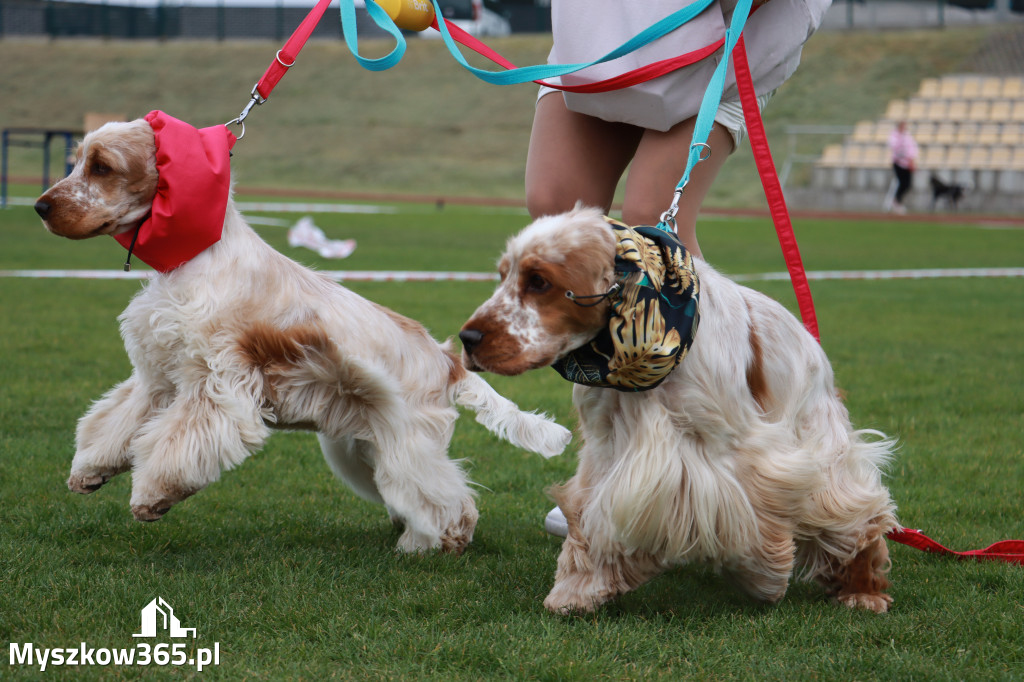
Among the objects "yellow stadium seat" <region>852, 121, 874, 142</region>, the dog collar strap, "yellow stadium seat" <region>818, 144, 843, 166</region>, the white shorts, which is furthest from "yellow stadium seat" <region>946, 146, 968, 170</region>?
the dog collar strap

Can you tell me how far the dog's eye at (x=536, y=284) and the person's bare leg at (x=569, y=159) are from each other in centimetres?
104

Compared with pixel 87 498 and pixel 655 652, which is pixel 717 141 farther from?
pixel 87 498

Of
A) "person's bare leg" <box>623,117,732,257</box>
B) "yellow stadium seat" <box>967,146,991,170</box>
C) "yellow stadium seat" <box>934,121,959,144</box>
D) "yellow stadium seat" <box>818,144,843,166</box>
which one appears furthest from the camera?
"yellow stadium seat" <box>818,144,843,166</box>

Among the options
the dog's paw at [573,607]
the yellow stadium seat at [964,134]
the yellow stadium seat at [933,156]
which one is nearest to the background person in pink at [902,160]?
the yellow stadium seat at [933,156]

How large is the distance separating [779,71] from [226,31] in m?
60.3

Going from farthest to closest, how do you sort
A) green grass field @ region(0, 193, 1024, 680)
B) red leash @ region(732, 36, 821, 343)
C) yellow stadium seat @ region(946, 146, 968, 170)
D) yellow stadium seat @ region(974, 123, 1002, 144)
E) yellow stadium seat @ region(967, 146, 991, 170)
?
yellow stadium seat @ region(974, 123, 1002, 144) → yellow stadium seat @ region(946, 146, 968, 170) → yellow stadium seat @ region(967, 146, 991, 170) → red leash @ region(732, 36, 821, 343) → green grass field @ region(0, 193, 1024, 680)

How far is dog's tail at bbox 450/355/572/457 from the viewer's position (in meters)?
4.05

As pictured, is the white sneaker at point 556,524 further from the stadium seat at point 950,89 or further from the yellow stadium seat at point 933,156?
the stadium seat at point 950,89

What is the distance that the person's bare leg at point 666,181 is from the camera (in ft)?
12.5


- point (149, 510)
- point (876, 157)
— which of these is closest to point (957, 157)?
point (876, 157)

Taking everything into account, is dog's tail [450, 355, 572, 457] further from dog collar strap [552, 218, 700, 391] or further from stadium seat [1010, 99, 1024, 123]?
stadium seat [1010, 99, 1024, 123]

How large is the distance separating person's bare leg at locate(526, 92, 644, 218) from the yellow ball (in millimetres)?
609

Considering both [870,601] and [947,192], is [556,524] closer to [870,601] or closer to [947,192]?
[870,601]

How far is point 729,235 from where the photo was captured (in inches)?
852
